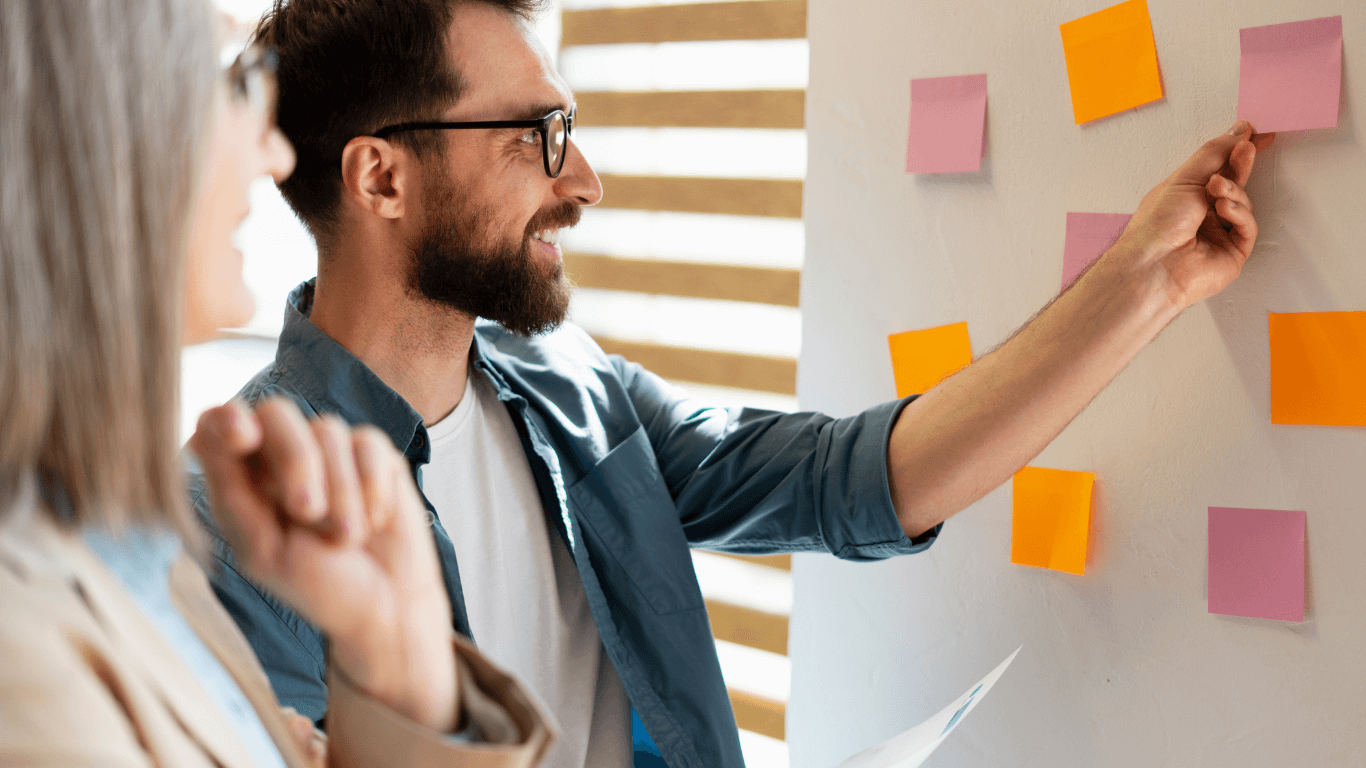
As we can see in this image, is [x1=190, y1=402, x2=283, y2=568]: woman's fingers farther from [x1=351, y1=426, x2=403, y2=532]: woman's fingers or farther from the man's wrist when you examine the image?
the man's wrist

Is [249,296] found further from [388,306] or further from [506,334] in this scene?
[506,334]

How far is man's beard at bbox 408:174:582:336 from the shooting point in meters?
1.24

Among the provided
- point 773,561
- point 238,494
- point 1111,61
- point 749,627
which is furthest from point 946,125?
point 238,494

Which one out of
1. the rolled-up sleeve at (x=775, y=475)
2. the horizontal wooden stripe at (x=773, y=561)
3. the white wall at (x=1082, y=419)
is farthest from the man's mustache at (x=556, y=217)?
the horizontal wooden stripe at (x=773, y=561)

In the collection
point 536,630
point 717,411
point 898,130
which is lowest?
point 536,630

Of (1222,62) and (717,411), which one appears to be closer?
(1222,62)

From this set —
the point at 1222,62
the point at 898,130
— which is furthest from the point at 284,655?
the point at 1222,62

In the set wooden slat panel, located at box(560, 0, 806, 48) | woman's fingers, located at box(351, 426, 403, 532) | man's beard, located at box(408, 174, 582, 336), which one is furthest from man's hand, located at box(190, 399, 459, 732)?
wooden slat panel, located at box(560, 0, 806, 48)

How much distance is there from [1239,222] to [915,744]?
612 millimetres

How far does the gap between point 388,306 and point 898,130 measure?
2.30 feet

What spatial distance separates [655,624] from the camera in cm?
120

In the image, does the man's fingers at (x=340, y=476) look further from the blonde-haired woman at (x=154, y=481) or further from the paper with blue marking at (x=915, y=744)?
the paper with blue marking at (x=915, y=744)

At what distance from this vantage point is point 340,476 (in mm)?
497

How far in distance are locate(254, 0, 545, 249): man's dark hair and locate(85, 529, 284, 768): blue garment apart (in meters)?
0.82
